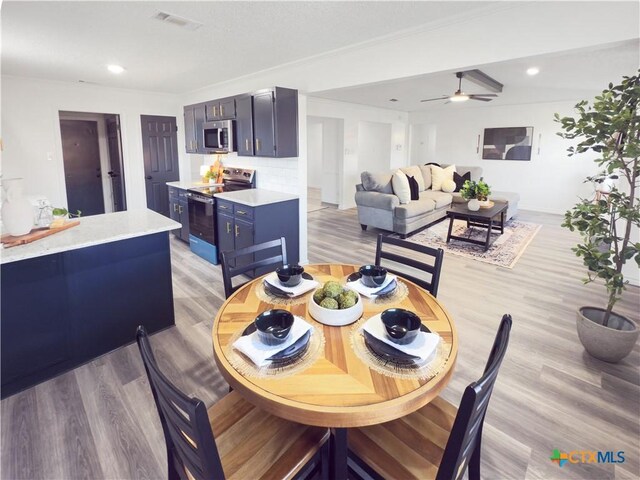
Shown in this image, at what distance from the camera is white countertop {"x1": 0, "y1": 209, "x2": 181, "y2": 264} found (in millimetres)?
2023

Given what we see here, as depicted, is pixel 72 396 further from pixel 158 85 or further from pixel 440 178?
pixel 440 178

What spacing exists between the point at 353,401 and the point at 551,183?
8.47 metres

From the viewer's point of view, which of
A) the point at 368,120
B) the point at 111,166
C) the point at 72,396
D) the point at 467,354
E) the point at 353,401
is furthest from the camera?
the point at 368,120

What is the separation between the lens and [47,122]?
505cm

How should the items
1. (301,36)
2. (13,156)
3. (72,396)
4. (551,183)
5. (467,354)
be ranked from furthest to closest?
1. (551,183)
2. (13,156)
3. (301,36)
4. (467,354)
5. (72,396)

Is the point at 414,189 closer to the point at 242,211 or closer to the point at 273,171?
the point at 273,171

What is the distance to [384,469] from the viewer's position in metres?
1.15

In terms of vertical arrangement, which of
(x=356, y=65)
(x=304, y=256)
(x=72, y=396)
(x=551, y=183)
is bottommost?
(x=72, y=396)

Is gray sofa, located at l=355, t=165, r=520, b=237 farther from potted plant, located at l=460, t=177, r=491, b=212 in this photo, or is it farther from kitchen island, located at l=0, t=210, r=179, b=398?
kitchen island, located at l=0, t=210, r=179, b=398

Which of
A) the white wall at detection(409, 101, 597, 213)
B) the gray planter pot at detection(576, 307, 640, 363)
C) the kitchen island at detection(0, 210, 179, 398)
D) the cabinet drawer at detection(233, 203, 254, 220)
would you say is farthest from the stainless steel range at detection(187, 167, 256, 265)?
the white wall at detection(409, 101, 597, 213)

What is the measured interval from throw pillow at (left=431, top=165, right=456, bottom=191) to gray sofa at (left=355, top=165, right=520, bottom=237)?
0.67 meters

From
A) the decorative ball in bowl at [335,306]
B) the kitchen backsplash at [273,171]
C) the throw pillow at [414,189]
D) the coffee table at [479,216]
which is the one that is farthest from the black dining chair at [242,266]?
the throw pillow at [414,189]

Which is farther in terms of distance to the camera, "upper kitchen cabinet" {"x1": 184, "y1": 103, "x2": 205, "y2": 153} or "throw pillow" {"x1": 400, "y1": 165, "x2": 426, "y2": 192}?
"throw pillow" {"x1": 400, "y1": 165, "x2": 426, "y2": 192}

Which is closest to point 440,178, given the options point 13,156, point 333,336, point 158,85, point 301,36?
point 301,36
